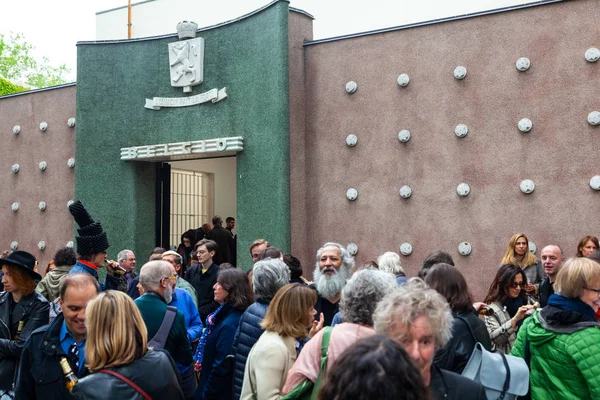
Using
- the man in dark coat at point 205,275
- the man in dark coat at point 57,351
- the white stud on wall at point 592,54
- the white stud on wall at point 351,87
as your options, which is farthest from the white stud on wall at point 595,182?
the man in dark coat at point 57,351

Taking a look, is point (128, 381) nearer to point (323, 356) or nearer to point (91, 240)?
point (323, 356)

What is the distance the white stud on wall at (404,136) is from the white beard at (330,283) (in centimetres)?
520

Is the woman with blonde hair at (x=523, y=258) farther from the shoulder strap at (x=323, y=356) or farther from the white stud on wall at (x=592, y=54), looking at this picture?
the shoulder strap at (x=323, y=356)

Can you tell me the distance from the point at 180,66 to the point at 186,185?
3801 millimetres

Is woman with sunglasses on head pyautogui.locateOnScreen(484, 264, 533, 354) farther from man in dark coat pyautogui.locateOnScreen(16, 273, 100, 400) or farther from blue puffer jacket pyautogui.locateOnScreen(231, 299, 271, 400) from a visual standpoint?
man in dark coat pyautogui.locateOnScreen(16, 273, 100, 400)

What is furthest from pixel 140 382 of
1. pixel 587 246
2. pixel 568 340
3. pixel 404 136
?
pixel 404 136

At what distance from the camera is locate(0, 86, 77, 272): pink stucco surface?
16.2 m

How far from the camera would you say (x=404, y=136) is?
472 inches

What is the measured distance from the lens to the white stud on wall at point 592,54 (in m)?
10.5

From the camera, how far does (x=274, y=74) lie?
42.2 feet

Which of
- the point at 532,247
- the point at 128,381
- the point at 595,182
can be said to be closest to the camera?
the point at 128,381

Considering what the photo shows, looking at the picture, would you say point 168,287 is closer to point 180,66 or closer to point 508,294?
point 508,294

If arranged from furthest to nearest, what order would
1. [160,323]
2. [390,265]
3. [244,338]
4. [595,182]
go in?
1. [595,182]
2. [390,265]
3. [160,323]
4. [244,338]

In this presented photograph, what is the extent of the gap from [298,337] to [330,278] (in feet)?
8.37
